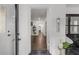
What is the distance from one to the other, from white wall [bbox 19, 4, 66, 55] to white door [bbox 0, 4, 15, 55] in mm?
432

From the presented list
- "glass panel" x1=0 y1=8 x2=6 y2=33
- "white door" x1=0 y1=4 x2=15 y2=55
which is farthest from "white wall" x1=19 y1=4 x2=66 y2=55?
"glass panel" x1=0 y1=8 x2=6 y2=33

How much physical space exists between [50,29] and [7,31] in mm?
1664

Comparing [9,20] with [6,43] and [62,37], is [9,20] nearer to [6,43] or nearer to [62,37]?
[6,43]

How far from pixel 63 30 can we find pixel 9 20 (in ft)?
7.08

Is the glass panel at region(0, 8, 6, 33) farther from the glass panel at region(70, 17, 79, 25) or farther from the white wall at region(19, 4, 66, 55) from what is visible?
the glass panel at region(70, 17, 79, 25)

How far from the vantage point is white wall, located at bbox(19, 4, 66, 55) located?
4289 mm

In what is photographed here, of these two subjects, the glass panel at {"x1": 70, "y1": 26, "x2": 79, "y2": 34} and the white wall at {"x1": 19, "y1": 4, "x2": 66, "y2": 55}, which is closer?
the white wall at {"x1": 19, "y1": 4, "x2": 66, "y2": 55}

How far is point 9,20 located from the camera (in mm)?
3812

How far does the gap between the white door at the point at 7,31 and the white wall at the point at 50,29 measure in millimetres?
432

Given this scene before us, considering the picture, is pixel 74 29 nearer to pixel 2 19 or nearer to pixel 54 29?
pixel 54 29

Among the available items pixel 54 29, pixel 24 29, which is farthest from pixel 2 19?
pixel 54 29

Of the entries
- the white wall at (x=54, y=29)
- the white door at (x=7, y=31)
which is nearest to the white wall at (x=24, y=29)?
the white door at (x=7, y=31)
